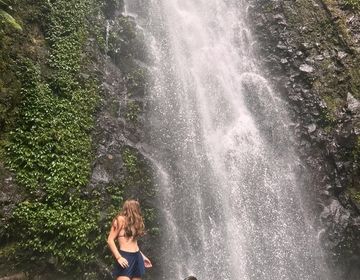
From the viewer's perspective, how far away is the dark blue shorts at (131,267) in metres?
6.07

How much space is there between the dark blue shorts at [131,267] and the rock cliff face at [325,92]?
28.0 feet

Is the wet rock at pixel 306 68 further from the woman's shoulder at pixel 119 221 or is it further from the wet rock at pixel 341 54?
the woman's shoulder at pixel 119 221

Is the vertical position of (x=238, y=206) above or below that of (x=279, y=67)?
below

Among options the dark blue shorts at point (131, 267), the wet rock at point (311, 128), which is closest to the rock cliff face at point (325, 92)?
the wet rock at point (311, 128)

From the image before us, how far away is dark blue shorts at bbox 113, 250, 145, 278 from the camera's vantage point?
6066mm

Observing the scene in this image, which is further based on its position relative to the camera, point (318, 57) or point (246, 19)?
point (246, 19)

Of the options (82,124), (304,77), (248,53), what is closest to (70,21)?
(82,124)

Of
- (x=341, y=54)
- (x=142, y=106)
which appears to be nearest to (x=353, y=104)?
(x=341, y=54)

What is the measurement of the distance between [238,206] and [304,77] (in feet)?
19.7

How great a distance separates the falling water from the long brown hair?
475 cm

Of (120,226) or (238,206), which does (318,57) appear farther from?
(120,226)

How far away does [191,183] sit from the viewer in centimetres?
1216

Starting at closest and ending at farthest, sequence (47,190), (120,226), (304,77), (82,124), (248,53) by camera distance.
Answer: (120,226), (47,190), (82,124), (304,77), (248,53)

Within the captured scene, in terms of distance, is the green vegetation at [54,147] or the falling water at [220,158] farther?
the falling water at [220,158]
